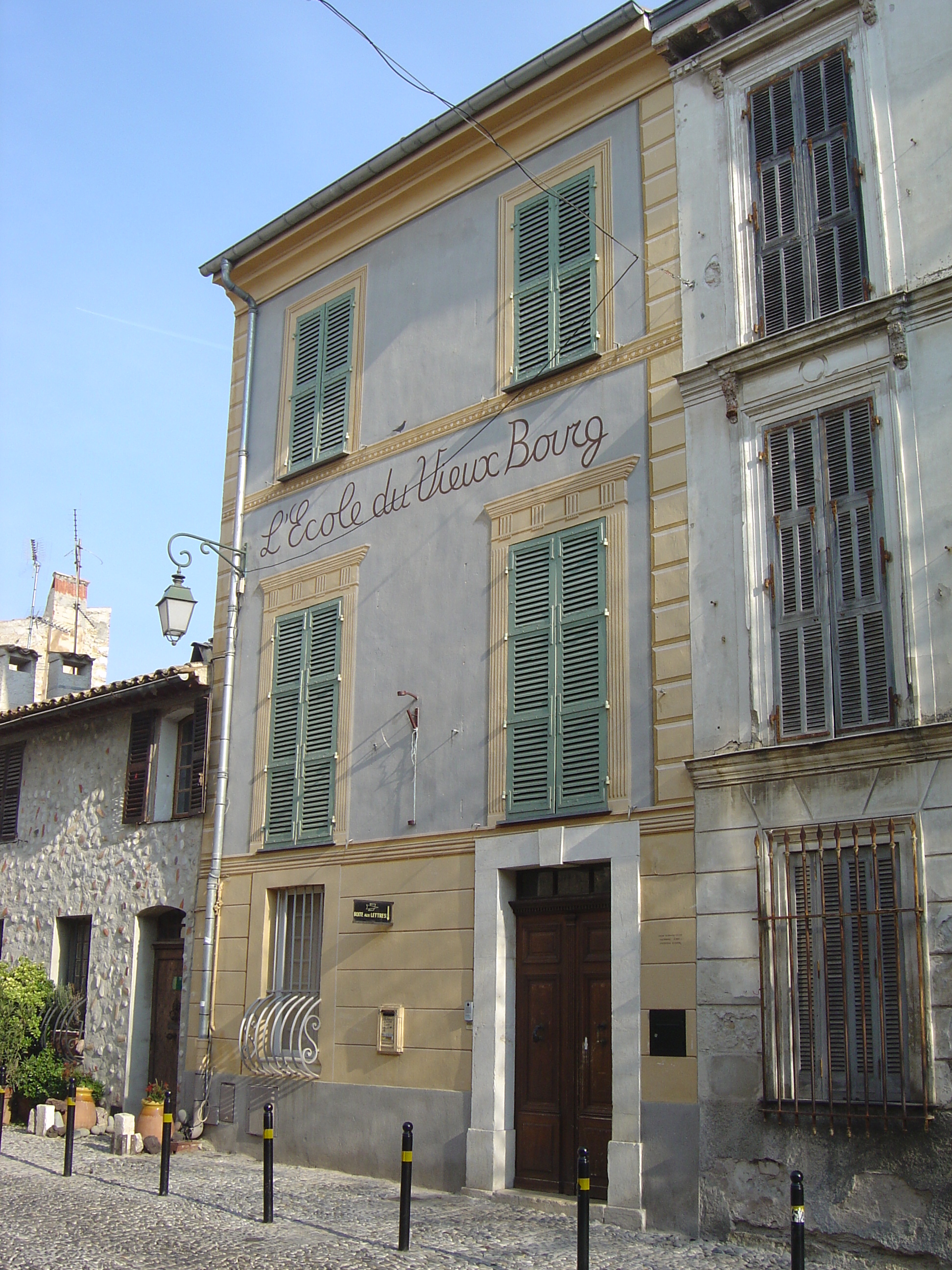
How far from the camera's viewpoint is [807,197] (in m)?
10.5

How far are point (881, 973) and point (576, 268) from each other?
6.91 meters

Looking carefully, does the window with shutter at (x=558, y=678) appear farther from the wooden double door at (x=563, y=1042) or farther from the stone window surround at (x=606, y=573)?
the wooden double door at (x=563, y=1042)

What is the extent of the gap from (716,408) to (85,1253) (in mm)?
7693

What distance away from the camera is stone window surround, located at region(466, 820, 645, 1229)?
9.61 metres

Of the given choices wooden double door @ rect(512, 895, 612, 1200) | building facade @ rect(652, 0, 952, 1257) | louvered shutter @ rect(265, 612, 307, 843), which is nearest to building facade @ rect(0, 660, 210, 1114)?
louvered shutter @ rect(265, 612, 307, 843)

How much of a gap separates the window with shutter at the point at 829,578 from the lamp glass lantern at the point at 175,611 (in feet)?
20.3

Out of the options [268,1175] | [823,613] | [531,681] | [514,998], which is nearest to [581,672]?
[531,681]

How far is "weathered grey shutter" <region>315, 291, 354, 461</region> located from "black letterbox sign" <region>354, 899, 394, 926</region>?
16.3 feet

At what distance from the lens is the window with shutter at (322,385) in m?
14.2

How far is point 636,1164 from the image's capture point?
9445 millimetres

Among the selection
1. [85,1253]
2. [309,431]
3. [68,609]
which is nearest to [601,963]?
[85,1253]

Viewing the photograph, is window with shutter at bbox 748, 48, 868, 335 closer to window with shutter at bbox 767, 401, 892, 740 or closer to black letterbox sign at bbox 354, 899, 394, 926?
window with shutter at bbox 767, 401, 892, 740

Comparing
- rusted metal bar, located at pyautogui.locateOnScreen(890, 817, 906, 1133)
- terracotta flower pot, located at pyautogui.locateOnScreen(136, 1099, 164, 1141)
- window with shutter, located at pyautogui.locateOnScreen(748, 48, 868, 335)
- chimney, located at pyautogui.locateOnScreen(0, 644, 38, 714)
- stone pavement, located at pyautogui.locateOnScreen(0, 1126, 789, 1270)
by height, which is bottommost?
stone pavement, located at pyautogui.locateOnScreen(0, 1126, 789, 1270)

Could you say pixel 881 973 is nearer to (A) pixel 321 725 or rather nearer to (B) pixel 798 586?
(B) pixel 798 586
